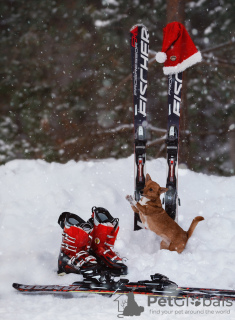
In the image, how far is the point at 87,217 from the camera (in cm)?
394

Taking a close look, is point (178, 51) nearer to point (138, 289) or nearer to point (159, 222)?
point (159, 222)

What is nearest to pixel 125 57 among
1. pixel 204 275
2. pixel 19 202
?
pixel 19 202

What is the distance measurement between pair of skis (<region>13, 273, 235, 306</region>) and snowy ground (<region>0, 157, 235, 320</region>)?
6cm

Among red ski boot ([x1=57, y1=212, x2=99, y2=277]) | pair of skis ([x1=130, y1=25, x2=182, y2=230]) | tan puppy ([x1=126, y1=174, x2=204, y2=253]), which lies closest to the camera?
red ski boot ([x1=57, y1=212, x2=99, y2=277])

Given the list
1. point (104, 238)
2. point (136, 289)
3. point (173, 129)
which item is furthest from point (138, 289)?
point (173, 129)

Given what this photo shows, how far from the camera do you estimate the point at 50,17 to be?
287 inches

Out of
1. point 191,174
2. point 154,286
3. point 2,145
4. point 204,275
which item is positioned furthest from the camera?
point 2,145

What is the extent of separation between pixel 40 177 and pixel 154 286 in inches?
99.5

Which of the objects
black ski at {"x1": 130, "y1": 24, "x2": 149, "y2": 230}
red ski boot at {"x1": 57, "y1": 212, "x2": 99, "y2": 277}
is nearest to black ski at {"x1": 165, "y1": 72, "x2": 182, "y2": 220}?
black ski at {"x1": 130, "y1": 24, "x2": 149, "y2": 230}

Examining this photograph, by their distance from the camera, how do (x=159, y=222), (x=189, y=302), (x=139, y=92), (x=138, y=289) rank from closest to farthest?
(x=189, y=302) → (x=138, y=289) → (x=159, y=222) → (x=139, y=92)

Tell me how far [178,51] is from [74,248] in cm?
228

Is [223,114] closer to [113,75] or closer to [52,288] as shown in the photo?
[113,75]

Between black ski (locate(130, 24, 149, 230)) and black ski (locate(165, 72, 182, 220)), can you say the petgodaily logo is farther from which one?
black ski (locate(165, 72, 182, 220))

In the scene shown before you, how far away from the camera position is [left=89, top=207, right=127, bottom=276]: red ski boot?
2939 millimetres
